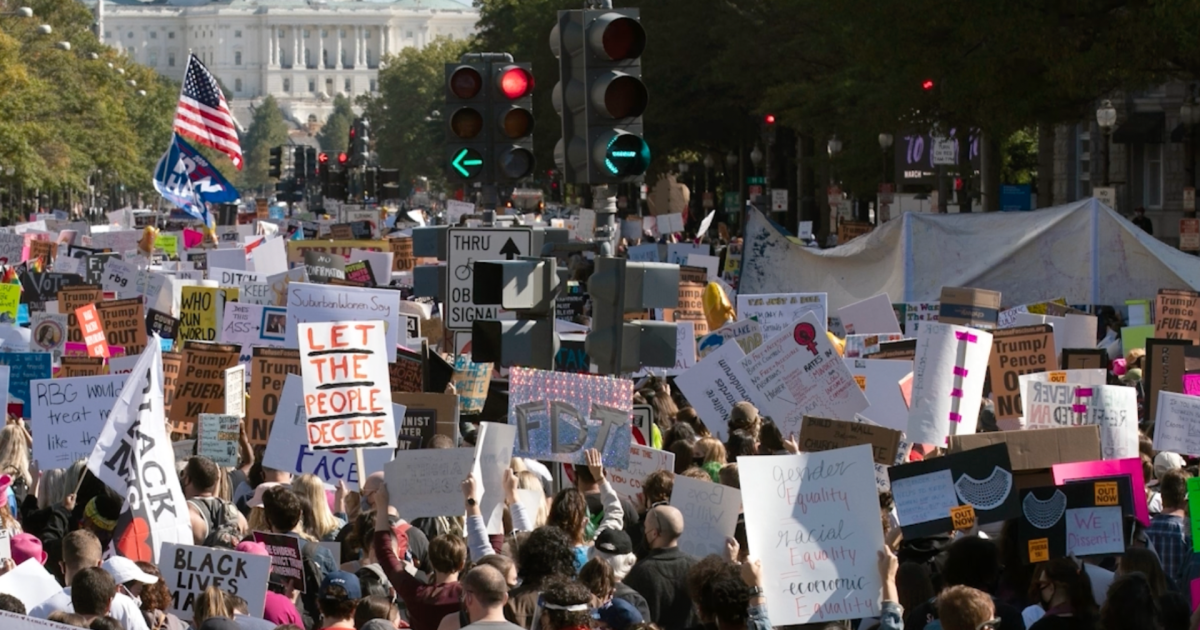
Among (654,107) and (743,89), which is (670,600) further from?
(654,107)

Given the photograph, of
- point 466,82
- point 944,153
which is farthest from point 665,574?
point 944,153

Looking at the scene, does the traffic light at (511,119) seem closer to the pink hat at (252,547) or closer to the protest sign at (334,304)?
the protest sign at (334,304)

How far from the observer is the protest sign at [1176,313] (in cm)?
1620

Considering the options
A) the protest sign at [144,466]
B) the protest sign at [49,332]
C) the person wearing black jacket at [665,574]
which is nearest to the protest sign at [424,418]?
the protest sign at [144,466]

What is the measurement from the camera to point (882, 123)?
114 feet

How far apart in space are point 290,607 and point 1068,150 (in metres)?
44.5

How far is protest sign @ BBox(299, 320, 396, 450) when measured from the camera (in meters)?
10.2

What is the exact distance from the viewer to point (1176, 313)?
1627 cm

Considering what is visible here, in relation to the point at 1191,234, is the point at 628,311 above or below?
below

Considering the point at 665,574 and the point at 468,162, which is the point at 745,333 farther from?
the point at 665,574

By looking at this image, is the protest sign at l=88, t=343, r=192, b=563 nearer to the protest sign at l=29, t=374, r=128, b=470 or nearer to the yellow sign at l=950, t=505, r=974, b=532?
the protest sign at l=29, t=374, r=128, b=470

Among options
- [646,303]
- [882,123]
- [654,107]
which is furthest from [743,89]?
[646,303]

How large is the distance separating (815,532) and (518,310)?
162 inches

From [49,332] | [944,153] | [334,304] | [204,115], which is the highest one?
[204,115]
